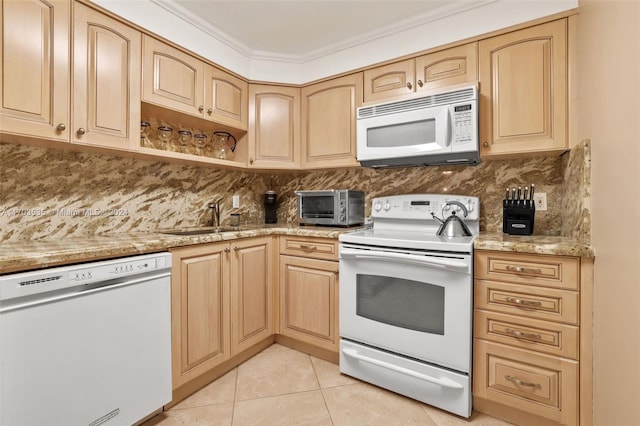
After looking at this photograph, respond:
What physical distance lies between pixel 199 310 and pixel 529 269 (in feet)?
5.74

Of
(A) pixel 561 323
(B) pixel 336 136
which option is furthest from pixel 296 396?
(B) pixel 336 136

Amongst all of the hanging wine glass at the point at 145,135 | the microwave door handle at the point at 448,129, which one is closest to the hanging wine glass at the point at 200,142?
the hanging wine glass at the point at 145,135

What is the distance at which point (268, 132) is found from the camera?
2.58 meters

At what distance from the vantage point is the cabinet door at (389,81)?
2.13 meters

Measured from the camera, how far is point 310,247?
7.27 ft

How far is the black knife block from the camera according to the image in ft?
6.01

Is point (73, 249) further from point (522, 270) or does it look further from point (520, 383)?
point (520, 383)


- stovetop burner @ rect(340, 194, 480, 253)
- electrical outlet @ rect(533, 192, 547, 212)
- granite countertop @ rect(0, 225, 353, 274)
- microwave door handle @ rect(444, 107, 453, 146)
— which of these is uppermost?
microwave door handle @ rect(444, 107, 453, 146)

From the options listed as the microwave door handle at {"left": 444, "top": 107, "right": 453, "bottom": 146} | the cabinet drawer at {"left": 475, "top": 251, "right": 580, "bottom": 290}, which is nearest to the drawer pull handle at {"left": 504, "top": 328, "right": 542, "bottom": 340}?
the cabinet drawer at {"left": 475, "top": 251, "right": 580, "bottom": 290}

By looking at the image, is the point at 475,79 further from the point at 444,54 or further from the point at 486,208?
the point at 486,208

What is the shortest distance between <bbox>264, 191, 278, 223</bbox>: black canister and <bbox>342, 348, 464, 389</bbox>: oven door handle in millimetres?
1407

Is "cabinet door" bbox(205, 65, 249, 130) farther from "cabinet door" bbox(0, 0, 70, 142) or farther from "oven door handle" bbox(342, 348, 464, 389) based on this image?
"oven door handle" bbox(342, 348, 464, 389)

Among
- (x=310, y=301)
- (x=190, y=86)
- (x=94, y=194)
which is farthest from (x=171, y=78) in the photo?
(x=310, y=301)

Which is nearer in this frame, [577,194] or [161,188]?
[577,194]
